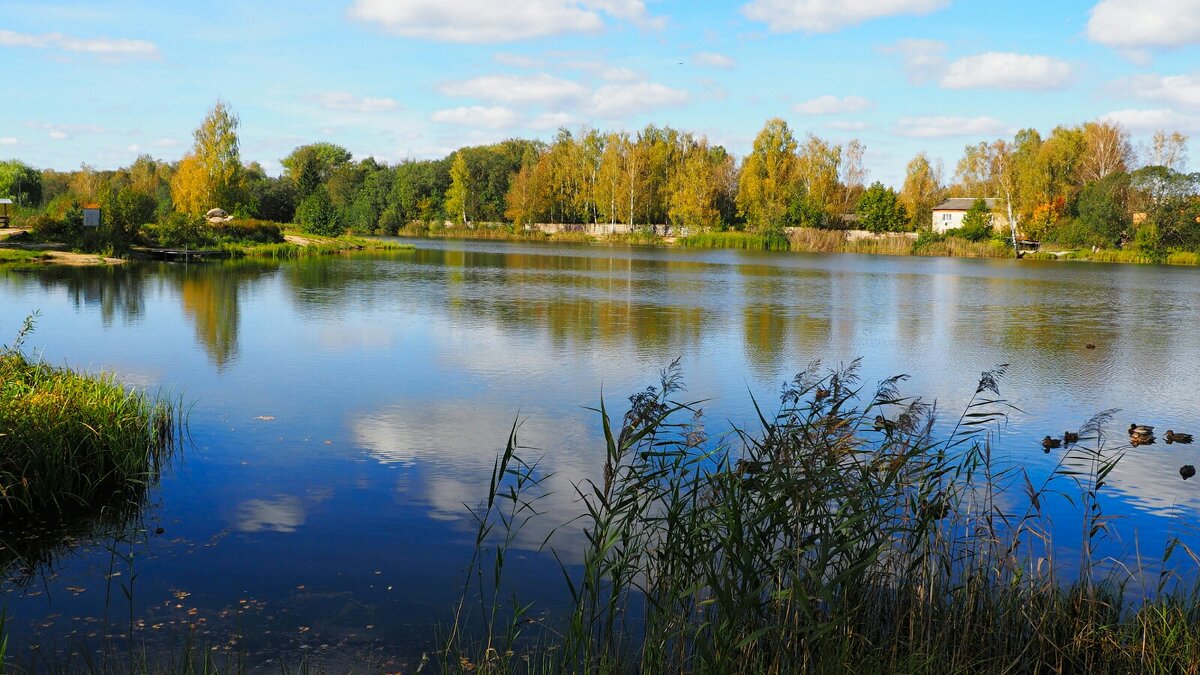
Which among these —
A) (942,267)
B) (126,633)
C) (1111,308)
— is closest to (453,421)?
(126,633)

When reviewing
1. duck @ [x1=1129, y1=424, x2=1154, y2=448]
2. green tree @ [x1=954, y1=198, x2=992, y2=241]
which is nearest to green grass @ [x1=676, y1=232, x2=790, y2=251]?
green tree @ [x1=954, y1=198, x2=992, y2=241]

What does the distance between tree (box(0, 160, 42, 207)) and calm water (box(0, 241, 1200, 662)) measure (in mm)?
47809

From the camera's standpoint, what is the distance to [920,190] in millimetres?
94562

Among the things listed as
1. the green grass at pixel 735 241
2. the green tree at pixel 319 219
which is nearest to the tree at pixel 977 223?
the green grass at pixel 735 241

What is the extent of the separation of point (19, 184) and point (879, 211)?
218ft

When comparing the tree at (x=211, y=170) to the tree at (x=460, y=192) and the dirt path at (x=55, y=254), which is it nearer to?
the dirt path at (x=55, y=254)

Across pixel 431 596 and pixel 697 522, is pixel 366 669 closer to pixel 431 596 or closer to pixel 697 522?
pixel 431 596

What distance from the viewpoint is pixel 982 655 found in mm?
4465

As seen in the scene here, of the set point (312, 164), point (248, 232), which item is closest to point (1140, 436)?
point (248, 232)

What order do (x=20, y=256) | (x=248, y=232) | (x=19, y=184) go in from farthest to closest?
(x=19, y=184) < (x=248, y=232) < (x=20, y=256)

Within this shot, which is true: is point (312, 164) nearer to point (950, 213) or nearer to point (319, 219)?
point (319, 219)

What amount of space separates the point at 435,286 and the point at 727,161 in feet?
203

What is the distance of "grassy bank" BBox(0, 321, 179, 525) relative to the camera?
6.34 m

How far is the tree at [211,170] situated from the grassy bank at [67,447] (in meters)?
45.6
